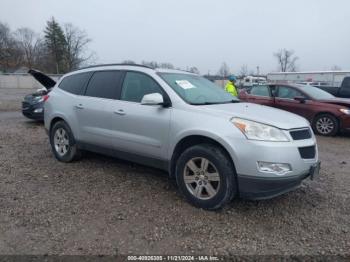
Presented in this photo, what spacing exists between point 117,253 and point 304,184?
A: 307 centimetres

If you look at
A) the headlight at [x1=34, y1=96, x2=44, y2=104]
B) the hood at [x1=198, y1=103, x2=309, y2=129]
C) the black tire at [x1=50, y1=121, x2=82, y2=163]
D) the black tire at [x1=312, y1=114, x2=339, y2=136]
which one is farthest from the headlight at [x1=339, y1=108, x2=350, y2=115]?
the headlight at [x1=34, y1=96, x2=44, y2=104]

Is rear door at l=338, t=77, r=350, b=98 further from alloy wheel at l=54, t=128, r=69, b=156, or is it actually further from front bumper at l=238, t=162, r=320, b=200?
alloy wheel at l=54, t=128, r=69, b=156

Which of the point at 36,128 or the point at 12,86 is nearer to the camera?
the point at 36,128

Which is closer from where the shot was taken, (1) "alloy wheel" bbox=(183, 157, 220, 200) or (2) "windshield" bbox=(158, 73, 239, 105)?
(1) "alloy wheel" bbox=(183, 157, 220, 200)

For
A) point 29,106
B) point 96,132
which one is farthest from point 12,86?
→ point 96,132

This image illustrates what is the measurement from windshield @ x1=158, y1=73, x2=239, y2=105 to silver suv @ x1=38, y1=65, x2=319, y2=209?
16 millimetres

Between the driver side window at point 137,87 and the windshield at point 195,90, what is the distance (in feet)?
0.63

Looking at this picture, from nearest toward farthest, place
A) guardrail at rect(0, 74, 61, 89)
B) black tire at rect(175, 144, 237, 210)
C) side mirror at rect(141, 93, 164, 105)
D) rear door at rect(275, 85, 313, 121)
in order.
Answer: black tire at rect(175, 144, 237, 210) → side mirror at rect(141, 93, 164, 105) → rear door at rect(275, 85, 313, 121) → guardrail at rect(0, 74, 61, 89)

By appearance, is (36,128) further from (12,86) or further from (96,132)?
(12,86)

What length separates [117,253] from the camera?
287cm

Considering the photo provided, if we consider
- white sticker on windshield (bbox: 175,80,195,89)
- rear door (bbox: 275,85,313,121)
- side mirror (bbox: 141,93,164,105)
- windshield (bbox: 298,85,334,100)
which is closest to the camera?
side mirror (bbox: 141,93,164,105)

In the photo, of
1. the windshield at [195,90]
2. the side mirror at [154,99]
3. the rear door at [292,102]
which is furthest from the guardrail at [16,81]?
the side mirror at [154,99]

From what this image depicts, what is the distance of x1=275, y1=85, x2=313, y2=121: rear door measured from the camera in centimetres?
927

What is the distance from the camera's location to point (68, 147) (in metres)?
5.56
